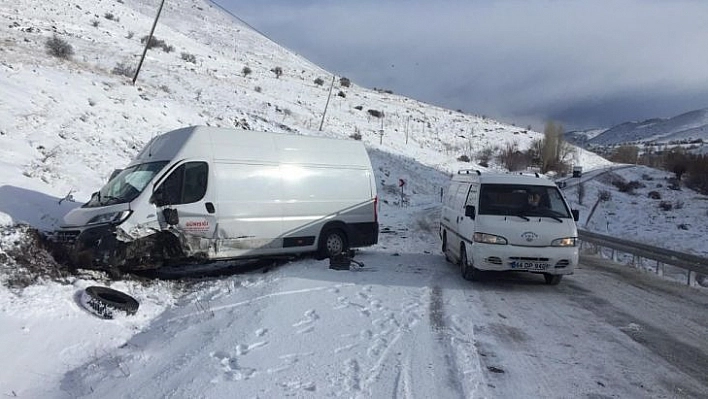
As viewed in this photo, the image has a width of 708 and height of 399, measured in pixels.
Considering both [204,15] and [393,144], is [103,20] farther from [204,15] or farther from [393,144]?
[204,15]

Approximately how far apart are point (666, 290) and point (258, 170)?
8.50 metres

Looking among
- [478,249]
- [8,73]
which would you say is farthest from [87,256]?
[8,73]

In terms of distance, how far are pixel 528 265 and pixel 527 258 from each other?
13 cm

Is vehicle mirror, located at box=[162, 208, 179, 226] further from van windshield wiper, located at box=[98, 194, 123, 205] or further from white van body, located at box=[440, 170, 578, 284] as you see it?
white van body, located at box=[440, 170, 578, 284]

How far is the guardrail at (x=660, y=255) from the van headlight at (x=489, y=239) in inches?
205

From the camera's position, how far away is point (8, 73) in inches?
640

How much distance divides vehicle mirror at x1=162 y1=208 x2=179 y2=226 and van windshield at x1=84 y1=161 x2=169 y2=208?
0.54 m

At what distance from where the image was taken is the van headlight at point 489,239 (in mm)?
9395

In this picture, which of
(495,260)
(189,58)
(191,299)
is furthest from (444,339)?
(189,58)

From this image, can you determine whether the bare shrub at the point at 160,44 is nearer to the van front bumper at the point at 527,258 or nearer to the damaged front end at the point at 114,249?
the damaged front end at the point at 114,249

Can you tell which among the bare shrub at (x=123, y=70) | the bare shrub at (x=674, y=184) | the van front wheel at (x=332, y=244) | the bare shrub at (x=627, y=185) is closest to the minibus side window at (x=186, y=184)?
the van front wheel at (x=332, y=244)

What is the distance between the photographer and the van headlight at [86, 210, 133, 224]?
8.38m

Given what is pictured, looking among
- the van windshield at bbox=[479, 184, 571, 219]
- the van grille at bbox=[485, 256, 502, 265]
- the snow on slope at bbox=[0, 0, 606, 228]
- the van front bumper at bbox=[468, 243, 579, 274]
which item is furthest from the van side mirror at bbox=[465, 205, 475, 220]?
the snow on slope at bbox=[0, 0, 606, 228]

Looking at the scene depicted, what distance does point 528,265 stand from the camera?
9.31 metres
